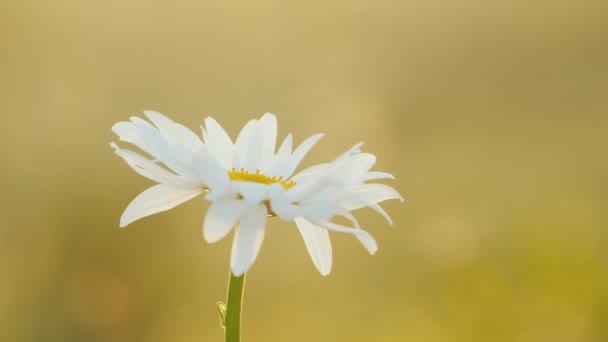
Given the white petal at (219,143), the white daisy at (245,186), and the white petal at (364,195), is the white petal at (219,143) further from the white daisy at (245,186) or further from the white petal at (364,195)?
the white petal at (364,195)

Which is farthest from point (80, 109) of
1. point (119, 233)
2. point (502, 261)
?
point (502, 261)

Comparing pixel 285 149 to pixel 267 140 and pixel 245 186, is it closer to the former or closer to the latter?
pixel 267 140

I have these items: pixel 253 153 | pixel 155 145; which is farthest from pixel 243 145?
pixel 155 145

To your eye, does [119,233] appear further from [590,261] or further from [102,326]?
[590,261]

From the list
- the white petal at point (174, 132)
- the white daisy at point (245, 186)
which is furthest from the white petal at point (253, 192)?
the white petal at point (174, 132)

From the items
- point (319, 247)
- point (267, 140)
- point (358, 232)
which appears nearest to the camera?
point (358, 232)

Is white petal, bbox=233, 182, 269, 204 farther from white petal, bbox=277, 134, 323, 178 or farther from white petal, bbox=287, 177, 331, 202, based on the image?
white petal, bbox=277, 134, 323, 178
